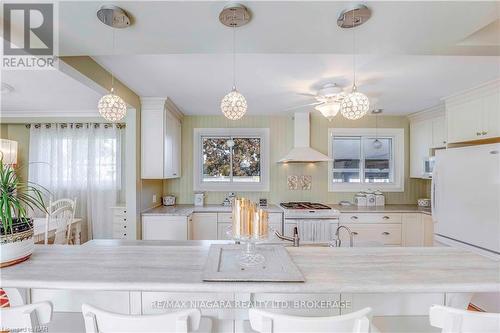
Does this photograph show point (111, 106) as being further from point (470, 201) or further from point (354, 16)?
point (470, 201)

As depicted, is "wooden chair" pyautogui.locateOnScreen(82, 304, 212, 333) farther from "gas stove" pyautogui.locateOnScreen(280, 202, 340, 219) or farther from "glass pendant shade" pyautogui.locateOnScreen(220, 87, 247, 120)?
"gas stove" pyautogui.locateOnScreen(280, 202, 340, 219)

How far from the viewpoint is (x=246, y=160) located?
4.27m

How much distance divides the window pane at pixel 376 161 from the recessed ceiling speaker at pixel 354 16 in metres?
3.32

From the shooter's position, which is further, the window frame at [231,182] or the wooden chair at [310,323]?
the window frame at [231,182]

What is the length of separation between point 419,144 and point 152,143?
4.12 meters

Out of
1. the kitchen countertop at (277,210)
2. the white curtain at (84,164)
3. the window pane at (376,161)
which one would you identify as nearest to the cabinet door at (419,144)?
the window pane at (376,161)

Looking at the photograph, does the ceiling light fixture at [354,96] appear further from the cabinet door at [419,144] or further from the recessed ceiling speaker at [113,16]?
the cabinet door at [419,144]

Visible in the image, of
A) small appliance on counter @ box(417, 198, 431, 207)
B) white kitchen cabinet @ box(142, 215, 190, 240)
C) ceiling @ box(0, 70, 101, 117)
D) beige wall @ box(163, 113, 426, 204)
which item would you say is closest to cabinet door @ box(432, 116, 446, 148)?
beige wall @ box(163, 113, 426, 204)

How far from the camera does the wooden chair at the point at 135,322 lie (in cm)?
79

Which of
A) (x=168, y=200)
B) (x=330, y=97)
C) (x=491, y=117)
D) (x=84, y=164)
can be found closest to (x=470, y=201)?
(x=491, y=117)

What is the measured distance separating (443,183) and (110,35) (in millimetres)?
3585

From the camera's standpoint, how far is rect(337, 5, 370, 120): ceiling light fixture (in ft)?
4.10

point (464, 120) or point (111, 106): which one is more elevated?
point (464, 120)

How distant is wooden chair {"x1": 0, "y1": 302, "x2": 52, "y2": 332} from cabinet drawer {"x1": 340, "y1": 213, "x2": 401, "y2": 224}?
3.48 metres
